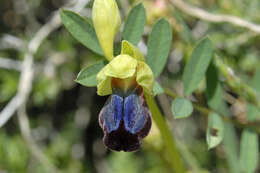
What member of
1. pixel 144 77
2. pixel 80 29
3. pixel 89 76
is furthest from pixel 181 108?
pixel 80 29

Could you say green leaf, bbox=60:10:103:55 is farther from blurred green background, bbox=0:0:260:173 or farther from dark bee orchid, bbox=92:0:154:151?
blurred green background, bbox=0:0:260:173

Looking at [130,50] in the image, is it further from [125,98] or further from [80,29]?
[80,29]

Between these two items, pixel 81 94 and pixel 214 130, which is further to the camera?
pixel 81 94

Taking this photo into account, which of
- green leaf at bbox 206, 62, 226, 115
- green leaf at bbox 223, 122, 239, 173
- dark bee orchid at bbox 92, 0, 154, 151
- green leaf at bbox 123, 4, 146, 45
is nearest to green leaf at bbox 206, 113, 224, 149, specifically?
green leaf at bbox 206, 62, 226, 115

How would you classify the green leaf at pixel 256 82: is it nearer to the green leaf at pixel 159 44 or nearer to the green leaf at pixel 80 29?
the green leaf at pixel 159 44

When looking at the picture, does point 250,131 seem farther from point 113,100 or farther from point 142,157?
point 142,157

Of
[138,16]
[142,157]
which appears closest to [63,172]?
[142,157]
